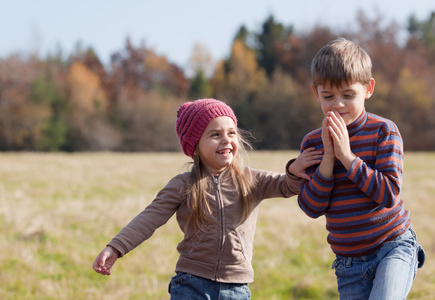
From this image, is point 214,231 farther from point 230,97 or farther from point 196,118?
point 230,97

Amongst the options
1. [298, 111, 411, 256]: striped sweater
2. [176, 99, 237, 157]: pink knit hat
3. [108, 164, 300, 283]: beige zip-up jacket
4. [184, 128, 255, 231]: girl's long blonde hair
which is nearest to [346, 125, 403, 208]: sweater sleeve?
[298, 111, 411, 256]: striped sweater

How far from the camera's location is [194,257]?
11.1 feet

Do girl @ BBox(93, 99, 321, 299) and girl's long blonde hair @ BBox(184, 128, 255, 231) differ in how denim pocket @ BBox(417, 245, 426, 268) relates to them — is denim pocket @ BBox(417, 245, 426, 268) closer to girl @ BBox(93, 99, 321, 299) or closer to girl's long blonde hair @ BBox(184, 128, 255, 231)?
girl @ BBox(93, 99, 321, 299)

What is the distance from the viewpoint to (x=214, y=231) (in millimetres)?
3385

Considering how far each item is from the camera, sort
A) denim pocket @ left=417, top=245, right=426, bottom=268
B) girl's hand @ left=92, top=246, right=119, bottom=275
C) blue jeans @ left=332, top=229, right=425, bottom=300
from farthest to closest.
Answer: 1. girl's hand @ left=92, top=246, right=119, bottom=275
2. denim pocket @ left=417, top=245, right=426, bottom=268
3. blue jeans @ left=332, top=229, right=425, bottom=300

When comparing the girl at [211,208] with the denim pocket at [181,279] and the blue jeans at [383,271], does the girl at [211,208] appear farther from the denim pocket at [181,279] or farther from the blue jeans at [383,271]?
the blue jeans at [383,271]

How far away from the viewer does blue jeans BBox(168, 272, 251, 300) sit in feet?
10.9

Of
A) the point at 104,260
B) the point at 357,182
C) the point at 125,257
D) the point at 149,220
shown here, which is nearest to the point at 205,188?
the point at 149,220

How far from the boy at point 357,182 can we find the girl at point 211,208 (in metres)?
0.28

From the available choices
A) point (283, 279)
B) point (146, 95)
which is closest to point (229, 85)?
point (146, 95)

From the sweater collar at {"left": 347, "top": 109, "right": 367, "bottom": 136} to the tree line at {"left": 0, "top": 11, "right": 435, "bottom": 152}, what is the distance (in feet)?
124

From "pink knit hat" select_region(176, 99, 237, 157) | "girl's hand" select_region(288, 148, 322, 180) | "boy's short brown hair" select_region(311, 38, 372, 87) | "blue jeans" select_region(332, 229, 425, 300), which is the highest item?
"boy's short brown hair" select_region(311, 38, 372, 87)

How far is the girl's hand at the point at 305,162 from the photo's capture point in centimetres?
312

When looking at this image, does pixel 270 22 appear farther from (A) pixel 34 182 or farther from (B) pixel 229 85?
(A) pixel 34 182
